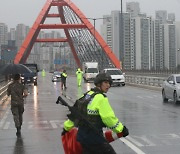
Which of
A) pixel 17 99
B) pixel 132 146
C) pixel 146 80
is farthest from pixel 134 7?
pixel 132 146

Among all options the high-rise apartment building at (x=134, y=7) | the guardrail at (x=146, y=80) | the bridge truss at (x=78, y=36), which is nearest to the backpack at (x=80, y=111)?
the guardrail at (x=146, y=80)

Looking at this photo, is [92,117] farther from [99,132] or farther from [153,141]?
[153,141]

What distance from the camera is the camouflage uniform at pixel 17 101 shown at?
1232 centimetres

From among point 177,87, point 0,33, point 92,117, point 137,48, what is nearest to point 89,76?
point 137,48

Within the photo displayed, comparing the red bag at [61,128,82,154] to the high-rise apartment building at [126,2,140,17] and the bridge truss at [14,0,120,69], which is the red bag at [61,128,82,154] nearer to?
the bridge truss at [14,0,120,69]

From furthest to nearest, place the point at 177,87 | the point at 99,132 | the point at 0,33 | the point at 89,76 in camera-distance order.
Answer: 1. the point at 0,33
2. the point at 89,76
3. the point at 177,87
4. the point at 99,132

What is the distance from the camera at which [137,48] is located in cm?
9256

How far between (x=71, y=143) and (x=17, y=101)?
7129 mm

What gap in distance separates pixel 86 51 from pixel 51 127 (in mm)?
83640

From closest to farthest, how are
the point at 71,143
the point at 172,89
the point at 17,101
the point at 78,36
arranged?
the point at 71,143 < the point at 17,101 < the point at 172,89 < the point at 78,36

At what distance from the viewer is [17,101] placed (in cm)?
1234

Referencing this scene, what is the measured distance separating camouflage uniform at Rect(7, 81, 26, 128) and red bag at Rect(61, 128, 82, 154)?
694cm

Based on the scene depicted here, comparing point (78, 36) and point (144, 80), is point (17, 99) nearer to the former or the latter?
point (144, 80)

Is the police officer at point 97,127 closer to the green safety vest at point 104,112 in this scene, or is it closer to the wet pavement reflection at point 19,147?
the green safety vest at point 104,112
